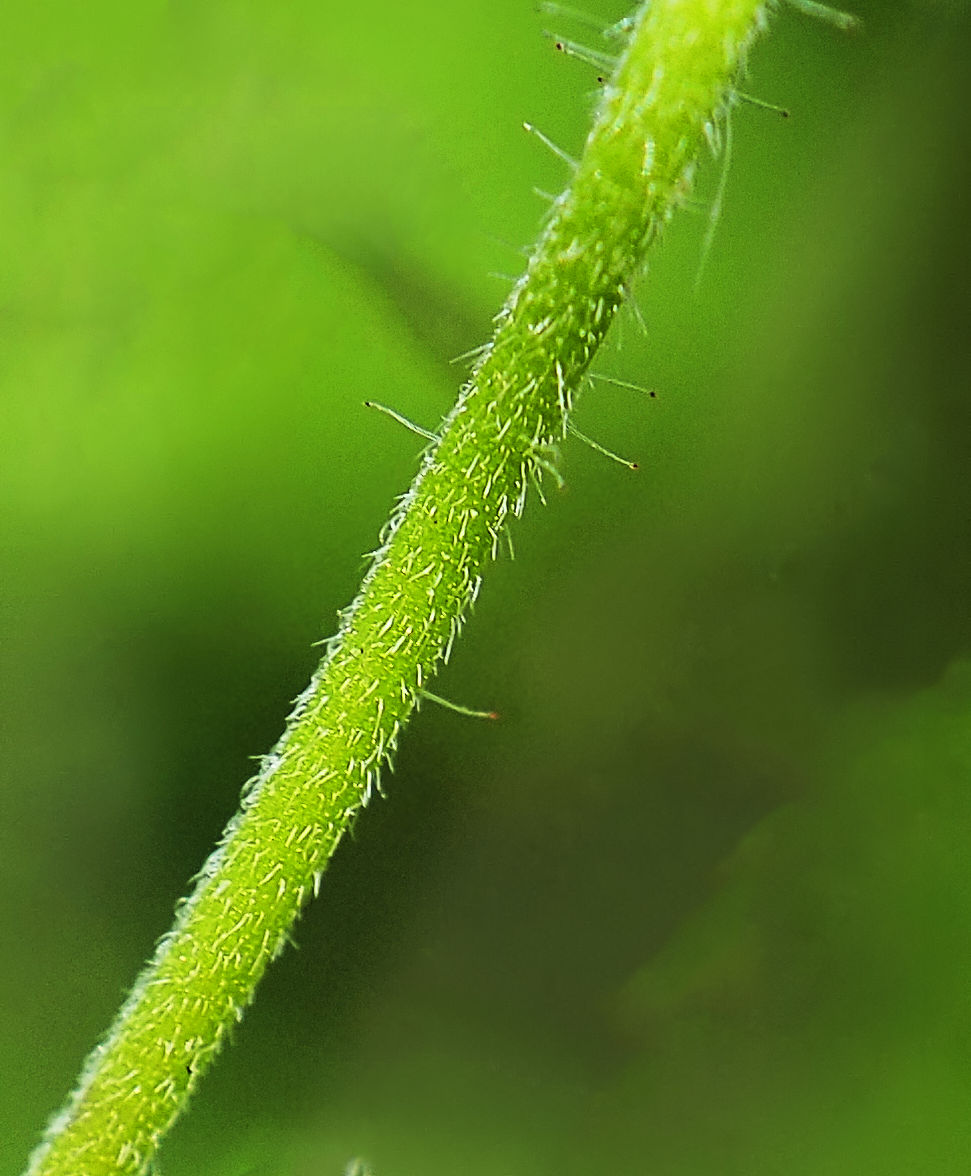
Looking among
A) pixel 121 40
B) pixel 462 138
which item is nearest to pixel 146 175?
pixel 121 40

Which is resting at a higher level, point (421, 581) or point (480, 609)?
point (421, 581)

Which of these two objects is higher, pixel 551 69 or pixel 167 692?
pixel 551 69

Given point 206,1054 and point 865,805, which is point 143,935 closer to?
point 206,1054

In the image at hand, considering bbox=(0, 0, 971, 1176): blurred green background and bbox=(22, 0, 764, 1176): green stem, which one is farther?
bbox=(0, 0, 971, 1176): blurred green background

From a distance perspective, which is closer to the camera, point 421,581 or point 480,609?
point 421,581
